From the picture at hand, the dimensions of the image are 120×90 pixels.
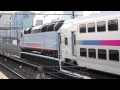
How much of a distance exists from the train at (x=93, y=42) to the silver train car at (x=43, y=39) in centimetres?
119

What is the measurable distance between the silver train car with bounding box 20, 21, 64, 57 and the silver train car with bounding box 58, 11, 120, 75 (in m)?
3.10

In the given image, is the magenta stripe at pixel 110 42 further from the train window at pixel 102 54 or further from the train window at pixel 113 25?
the train window at pixel 113 25

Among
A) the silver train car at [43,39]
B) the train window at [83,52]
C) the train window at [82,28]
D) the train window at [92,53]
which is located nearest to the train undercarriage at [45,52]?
the silver train car at [43,39]

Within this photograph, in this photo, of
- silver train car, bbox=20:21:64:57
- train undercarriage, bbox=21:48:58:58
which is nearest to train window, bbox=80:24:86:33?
silver train car, bbox=20:21:64:57

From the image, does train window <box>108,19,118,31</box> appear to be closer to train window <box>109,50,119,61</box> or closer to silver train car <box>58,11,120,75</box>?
silver train car <box>58,11,120,75</box>

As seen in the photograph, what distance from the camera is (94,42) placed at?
1700cm

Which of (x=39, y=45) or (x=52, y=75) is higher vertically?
(x=39, y=45)

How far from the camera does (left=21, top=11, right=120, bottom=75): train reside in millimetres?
14875

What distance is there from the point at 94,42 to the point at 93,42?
120mm

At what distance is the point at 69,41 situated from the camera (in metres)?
20.8

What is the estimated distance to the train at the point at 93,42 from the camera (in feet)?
48.8

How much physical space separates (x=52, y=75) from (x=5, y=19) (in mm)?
93984
